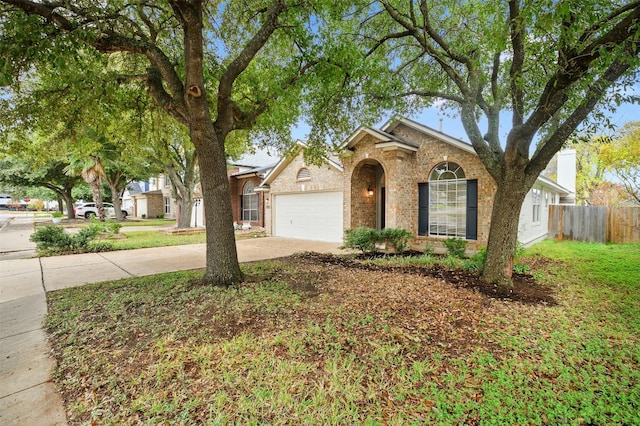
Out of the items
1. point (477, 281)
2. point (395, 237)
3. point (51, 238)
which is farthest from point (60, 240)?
point (477, 281)

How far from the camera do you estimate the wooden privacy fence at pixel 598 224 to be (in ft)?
42.0

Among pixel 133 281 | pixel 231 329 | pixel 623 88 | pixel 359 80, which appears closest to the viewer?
pixel 231 329

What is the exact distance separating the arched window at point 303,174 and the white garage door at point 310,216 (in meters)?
0.79

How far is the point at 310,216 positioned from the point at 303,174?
6.92 feet

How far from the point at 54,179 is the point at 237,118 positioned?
29.5 metres

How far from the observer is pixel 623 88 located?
519 cm

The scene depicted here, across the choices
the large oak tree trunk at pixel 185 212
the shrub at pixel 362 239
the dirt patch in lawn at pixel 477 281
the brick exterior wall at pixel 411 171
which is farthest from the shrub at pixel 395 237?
the large oak tree trunk at pixel 185 212

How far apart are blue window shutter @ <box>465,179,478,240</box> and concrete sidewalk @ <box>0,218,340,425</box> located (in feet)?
16.5

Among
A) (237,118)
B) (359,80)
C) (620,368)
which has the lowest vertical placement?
(620,368)

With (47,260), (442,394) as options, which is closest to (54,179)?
(47,260)

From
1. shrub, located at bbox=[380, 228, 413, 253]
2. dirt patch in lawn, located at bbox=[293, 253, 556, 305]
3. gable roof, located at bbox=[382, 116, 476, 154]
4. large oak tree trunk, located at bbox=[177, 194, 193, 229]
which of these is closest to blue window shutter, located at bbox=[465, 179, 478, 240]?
gable roof, located at bbox=[382, 116, 476, 154]

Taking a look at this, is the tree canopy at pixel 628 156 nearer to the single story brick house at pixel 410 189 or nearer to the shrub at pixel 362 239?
the single story brick house at pixel 410 189

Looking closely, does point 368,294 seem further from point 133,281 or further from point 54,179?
point 54,179

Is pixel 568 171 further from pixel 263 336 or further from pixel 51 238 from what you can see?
pixel 51 238
